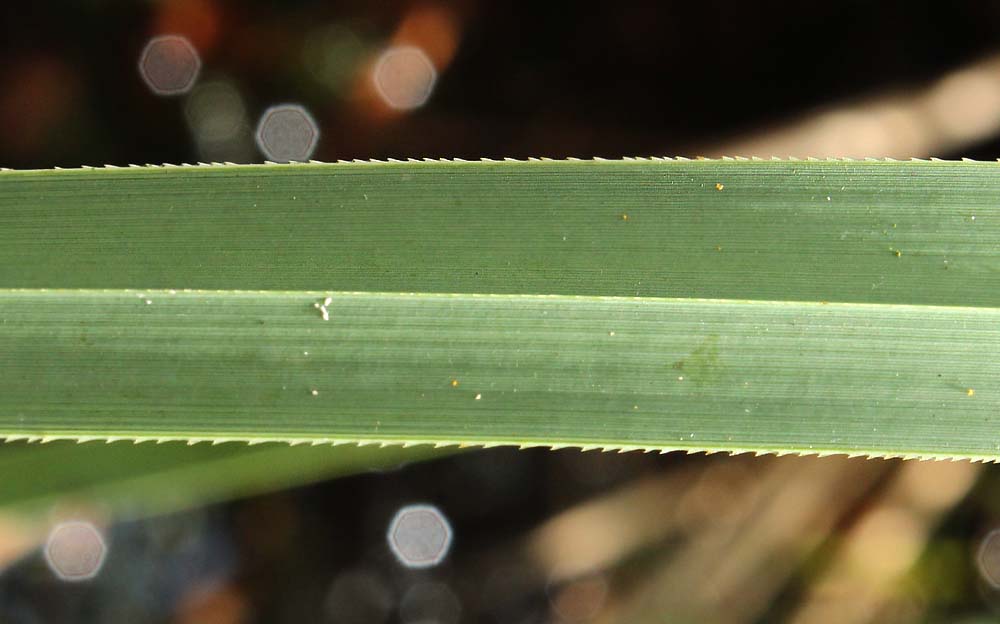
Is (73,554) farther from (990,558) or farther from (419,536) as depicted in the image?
(990,558)

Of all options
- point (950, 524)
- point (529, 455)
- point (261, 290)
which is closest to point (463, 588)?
point (529, 455)

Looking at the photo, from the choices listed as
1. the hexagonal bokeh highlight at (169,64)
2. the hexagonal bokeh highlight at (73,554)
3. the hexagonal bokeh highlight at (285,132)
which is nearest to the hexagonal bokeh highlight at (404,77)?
the hexagonal bokeh highlight at (285,132)

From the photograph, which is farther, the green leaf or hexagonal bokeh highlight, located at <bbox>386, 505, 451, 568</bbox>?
hexagonal bokeh highlight, located at <bbox>386, 505, 451, 568</bbox>

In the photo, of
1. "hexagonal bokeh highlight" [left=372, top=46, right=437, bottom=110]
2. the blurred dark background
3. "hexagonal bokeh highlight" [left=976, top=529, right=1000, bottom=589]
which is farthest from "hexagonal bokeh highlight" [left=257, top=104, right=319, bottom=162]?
"hexagonal bokeh highlight" [left=976, top=529, right=1000, bottom=589]

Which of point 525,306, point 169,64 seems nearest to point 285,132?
point 169,64

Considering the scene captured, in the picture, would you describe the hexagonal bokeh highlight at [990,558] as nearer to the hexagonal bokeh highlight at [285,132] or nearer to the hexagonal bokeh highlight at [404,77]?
the hexagonal bokeh highlight at [404,77]

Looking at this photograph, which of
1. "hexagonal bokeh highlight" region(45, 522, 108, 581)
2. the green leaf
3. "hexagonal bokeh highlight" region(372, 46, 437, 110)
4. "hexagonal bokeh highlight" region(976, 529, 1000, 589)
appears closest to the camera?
the green leaf

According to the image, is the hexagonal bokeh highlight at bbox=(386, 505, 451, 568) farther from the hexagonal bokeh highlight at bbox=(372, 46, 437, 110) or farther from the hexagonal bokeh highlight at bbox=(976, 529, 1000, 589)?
the hexagonal bokeh highlight at bbox=(976, 529, 1000, 589)
